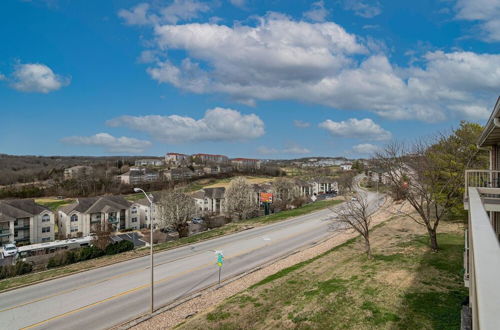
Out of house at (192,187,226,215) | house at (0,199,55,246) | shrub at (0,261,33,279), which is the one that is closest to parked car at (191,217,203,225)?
house at (192,187,226,215)

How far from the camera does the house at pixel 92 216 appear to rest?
1967 inches

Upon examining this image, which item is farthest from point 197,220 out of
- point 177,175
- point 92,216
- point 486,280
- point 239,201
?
point 177,175

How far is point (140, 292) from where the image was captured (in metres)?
16.8

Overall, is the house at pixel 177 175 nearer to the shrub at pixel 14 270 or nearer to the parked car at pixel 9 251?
the parked car at pixel 9 251

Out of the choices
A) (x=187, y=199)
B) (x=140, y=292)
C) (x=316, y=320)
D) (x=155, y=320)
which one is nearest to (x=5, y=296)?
(x=140, y=292)

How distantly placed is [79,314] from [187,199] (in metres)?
29.3

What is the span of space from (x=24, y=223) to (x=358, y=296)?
50.5 m

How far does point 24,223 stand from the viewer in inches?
1781

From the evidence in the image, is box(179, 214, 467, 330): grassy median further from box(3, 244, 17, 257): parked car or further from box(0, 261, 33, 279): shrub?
box(3, 244, 17, 257): parked car

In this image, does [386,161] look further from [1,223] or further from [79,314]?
[1,223]

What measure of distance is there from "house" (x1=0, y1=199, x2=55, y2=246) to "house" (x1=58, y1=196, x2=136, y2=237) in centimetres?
285

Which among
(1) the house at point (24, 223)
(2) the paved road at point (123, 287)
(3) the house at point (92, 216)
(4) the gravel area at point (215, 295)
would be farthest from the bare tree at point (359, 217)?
(1) the house at point (24, 223)

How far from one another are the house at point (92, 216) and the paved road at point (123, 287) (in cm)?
3146

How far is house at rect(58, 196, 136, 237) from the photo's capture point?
4997 centimetres
